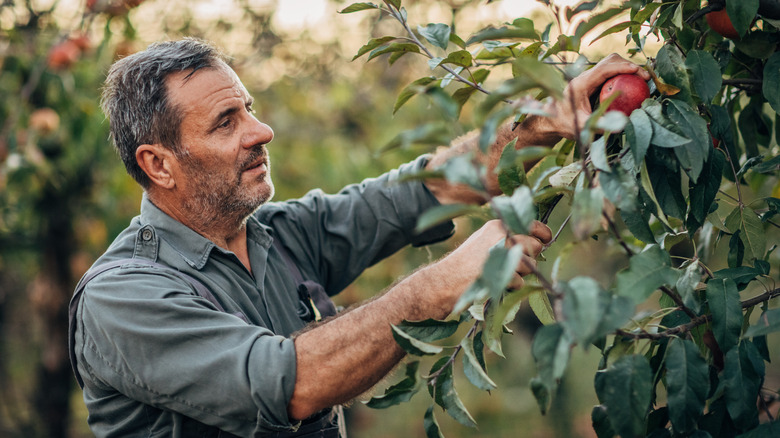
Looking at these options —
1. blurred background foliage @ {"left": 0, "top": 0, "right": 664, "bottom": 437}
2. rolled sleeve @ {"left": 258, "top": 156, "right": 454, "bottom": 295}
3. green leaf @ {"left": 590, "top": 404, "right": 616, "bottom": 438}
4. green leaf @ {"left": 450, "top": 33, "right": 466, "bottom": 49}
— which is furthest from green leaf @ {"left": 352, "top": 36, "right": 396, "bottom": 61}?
blurred background foliage @ {"left": 0, "top": 0, "right": 664, "bottom": 437}

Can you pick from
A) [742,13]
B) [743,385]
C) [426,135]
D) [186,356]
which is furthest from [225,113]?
[743,385]

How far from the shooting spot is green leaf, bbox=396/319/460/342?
1073mm

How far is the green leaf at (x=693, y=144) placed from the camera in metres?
0.93

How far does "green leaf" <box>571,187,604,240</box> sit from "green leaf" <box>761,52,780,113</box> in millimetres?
490

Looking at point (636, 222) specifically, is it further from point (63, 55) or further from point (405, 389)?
point (63, 55)

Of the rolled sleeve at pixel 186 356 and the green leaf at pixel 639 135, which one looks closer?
the green leaf at pixel 639 135

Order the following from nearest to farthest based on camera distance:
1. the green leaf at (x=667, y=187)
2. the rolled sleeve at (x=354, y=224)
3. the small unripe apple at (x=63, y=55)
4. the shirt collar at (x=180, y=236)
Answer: the green leaf at (x=667, y=187), the shirt collar at (x=180, y=236), the rolled sleeve at (x=354, y=224), the small unripe apple at (x=63, y=55)

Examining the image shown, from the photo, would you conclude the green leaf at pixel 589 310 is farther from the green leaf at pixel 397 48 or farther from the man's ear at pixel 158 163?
the man's ear at pixel 158 163

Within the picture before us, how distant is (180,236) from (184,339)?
1.24 ft

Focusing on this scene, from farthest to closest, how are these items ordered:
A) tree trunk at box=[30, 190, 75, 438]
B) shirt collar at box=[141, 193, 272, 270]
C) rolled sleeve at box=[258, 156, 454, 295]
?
tree trunk at box=[30, 190, 75, 438] → rolled sleeve at box=[258, 156, 454, 295] → shirt collar at box=[141, 193, 272, 270]

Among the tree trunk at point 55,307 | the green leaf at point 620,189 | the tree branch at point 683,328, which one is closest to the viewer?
the green leaf at point 620,189

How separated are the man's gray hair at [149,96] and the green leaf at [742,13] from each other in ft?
3.67

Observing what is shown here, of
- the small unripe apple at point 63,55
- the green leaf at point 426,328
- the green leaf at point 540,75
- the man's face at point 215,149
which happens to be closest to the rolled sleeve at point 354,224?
the man's face at point 215,149

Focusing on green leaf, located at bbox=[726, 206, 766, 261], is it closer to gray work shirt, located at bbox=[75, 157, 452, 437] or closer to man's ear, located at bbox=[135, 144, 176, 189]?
gray work shirt, located at bbox=[75, 157, 452, 437]
